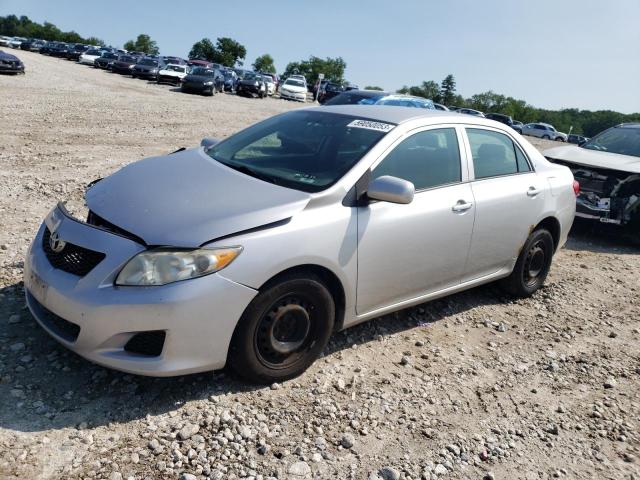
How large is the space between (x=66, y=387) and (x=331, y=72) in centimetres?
11890

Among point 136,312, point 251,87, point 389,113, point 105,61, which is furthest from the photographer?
point 105,61

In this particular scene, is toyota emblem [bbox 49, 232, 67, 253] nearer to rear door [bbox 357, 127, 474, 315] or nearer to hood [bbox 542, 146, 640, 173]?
rear door [bbox 357, 127, 474, 315]

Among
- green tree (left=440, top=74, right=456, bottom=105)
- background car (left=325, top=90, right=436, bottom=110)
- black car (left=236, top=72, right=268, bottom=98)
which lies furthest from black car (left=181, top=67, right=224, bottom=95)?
green tree (left=440, top=74, right=456, bottom=105)

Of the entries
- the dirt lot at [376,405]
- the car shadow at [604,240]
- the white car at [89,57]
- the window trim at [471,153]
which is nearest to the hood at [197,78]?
the white car at [89,57]

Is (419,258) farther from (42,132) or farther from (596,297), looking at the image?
(42,132)

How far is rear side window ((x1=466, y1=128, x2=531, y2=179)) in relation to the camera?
439 centimetres

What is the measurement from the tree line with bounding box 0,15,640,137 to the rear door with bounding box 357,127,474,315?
98.0 metres

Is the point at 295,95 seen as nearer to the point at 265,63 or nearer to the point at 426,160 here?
the point at 426,160

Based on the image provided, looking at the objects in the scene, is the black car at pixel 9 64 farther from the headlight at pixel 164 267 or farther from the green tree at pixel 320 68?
the green tree at pixel 320 68

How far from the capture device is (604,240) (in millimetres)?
7898

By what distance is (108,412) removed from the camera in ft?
9.40

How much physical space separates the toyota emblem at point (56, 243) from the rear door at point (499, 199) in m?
2.86

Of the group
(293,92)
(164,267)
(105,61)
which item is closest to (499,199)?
(164,267)

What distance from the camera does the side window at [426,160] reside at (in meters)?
3.75
